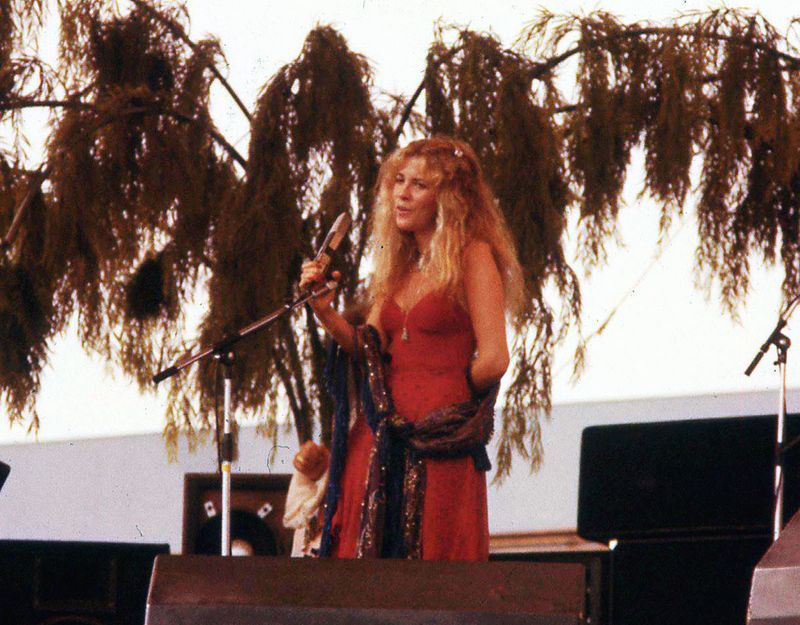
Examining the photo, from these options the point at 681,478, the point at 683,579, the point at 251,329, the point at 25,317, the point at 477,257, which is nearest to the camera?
the point at 477,257

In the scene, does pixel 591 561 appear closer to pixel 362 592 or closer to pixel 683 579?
pixel 683 579

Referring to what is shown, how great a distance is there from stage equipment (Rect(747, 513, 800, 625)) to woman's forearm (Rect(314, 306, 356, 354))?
1.22 m

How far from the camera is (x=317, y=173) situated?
16.1 ft

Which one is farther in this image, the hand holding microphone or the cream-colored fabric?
the cream-colored fabric

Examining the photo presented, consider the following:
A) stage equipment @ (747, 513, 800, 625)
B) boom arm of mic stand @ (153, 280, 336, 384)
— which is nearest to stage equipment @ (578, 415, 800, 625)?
boom arm of mic stand @ (153, 280, 336, 384)

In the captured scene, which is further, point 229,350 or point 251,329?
point 229,350

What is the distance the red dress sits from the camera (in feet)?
8.66

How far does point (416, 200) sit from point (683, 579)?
1823 mm

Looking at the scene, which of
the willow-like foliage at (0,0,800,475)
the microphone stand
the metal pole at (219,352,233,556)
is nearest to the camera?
the microphone stand

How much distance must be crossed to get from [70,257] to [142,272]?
0.25 m

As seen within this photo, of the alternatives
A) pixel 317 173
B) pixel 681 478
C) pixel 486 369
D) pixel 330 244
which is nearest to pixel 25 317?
pixel 317 173

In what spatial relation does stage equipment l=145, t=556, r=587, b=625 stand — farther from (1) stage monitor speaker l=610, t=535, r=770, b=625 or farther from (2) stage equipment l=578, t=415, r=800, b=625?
(1) stage monitor speaker l=610, t=535, r=770, b=625

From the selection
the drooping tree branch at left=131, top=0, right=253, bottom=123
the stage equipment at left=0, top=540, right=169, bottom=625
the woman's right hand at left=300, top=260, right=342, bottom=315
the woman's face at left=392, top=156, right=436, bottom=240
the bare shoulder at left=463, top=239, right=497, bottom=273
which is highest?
the drooping tree branch at left=131, top=0, right=253, bottom=123

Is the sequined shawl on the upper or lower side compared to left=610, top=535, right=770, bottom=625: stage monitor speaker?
upper
